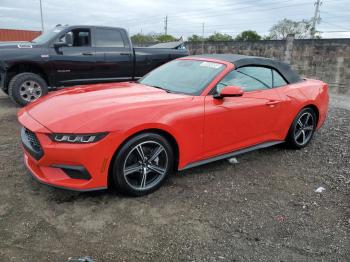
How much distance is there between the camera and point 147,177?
352 cm

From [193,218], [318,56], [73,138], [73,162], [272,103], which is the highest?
[318,56]

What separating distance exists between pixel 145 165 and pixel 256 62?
220cm

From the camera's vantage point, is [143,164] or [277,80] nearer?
[143,164]

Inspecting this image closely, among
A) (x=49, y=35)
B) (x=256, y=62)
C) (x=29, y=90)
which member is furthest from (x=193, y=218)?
(x=49, y=35)

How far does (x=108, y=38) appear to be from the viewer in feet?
25.9

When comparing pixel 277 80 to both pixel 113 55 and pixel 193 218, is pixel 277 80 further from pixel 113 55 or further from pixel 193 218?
pixel 113 55

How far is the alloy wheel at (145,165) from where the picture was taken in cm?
331

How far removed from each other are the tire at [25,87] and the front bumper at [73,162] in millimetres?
4238

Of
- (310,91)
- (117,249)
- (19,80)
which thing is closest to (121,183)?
(117,249)

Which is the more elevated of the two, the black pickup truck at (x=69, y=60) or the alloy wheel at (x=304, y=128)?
the black pickup truck at (x=69, y=60)

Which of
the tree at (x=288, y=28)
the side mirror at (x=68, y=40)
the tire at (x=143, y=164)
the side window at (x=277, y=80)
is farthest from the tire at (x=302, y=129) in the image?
the tree at (x=288, y=28)

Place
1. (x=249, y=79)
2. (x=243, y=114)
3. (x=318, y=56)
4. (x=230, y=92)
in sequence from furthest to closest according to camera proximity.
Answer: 1. (x=318, y=56)
2. (x=249, y=79)
3. (x=243, y=114)
4. (x=230, y=92)

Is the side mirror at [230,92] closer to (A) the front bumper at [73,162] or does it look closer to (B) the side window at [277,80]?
(B) the side window at [277,80]

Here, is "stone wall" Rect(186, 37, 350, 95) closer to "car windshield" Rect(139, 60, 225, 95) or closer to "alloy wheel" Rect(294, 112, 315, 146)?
"alloy wheel" Rect(294, 112, 315, 146)
